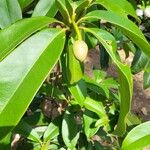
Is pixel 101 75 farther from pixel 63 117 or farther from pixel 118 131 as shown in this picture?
pixel 118 131

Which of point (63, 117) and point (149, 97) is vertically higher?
point (63, 117)

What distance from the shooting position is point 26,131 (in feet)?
4.13

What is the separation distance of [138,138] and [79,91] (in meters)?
0.25

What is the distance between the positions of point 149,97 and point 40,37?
285cm

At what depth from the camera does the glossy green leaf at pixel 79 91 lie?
114cm

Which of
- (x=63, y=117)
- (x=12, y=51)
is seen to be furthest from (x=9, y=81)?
(x=63, y=117)

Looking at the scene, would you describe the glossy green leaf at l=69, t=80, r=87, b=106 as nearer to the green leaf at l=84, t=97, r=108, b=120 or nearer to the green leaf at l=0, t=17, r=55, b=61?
the green leaf at l=84, t=97, r=108, b=120

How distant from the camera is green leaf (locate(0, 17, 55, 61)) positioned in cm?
74

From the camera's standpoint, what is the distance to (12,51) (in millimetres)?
753

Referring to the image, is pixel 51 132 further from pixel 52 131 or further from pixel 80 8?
pixel 80 8

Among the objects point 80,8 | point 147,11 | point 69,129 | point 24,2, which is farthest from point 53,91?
point 147,11

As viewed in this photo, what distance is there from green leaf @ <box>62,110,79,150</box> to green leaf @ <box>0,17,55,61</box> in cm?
55

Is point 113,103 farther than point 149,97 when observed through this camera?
No

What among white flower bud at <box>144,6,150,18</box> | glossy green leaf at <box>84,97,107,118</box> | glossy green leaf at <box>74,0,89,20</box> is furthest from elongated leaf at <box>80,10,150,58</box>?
white flower bud at <box>144,6,150,18</box>
